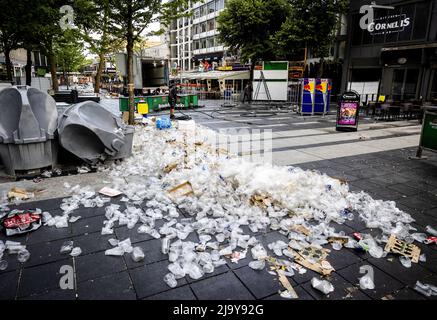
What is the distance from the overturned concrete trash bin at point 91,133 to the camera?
6.00 m

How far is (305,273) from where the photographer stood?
3.20 m

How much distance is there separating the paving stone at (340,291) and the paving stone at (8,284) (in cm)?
279

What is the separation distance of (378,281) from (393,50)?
21.3m

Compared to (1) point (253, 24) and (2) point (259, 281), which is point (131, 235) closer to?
(2) point (259, 281)

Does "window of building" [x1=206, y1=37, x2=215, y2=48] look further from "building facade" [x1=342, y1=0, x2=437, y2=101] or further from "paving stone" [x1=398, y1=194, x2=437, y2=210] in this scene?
"paving stone" [x1=398, y1=194, x2=437, y2=210]

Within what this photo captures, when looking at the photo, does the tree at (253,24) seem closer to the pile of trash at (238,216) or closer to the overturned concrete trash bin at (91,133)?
the overturned concrete trash bin at (91,133)

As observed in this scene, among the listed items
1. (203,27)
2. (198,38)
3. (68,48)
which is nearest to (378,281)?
(68,48)

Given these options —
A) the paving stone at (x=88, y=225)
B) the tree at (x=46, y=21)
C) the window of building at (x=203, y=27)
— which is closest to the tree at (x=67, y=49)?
the tree at (x=46, y=21)

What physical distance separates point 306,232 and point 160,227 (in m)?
1.96

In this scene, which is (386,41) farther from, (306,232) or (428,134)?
(306,232)

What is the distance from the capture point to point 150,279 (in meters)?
3.07

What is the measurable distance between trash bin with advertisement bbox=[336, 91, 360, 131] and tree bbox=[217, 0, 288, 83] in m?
15.8
